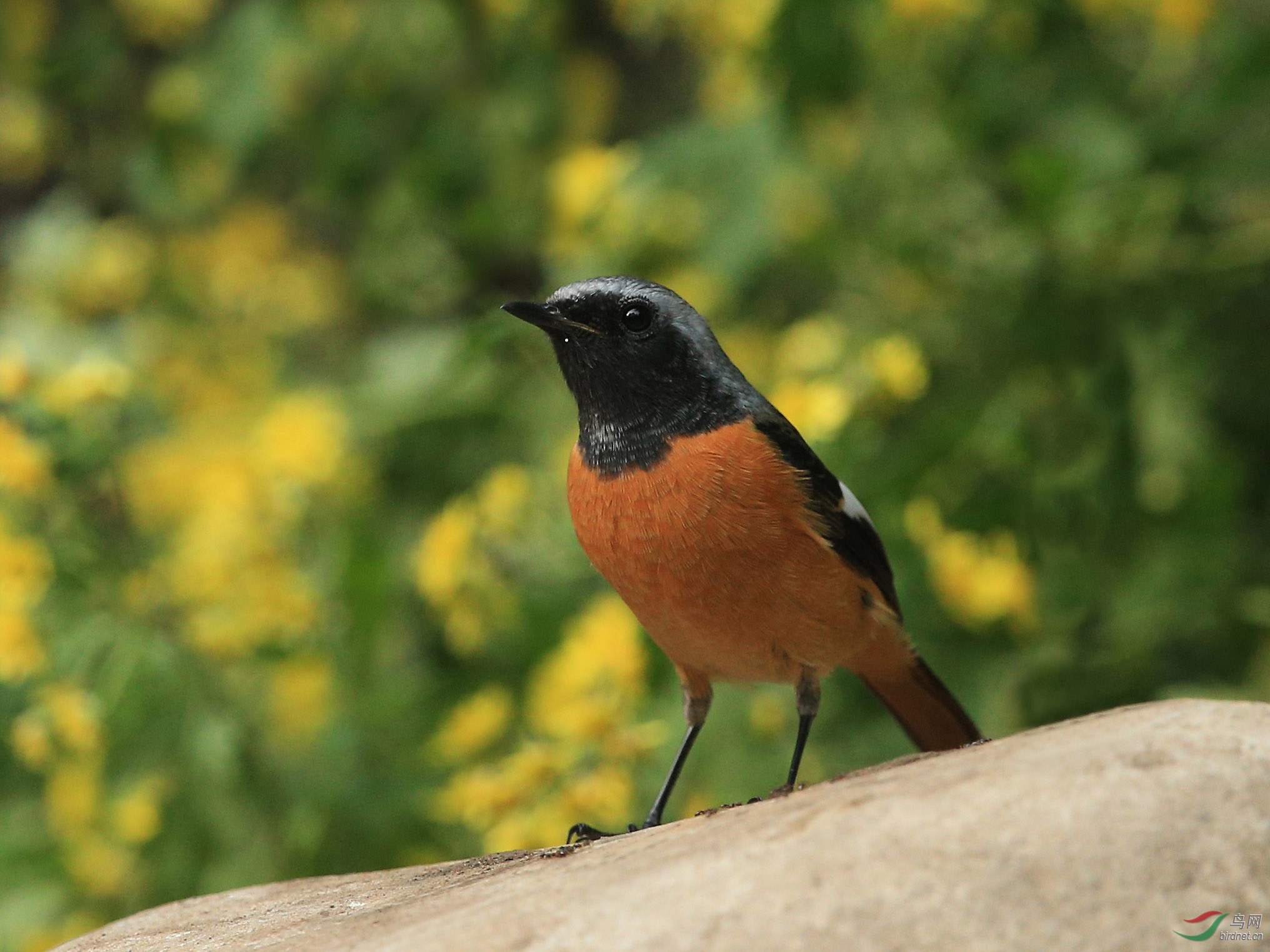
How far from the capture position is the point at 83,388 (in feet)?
12.1

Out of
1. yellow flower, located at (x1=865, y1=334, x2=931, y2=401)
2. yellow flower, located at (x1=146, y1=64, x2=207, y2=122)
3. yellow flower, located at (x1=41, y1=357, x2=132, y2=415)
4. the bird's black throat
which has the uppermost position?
yellow flower, located at (x1=146, y1=64, x2=207, y2=122)

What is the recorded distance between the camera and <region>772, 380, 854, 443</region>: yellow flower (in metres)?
3.83

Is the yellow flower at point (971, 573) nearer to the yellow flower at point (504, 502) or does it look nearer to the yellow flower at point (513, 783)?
the yellow flower at point (504, 502)

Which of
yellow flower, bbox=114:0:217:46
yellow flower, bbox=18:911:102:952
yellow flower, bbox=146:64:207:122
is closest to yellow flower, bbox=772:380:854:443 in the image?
yellow flower, bbox=18:911:102:952

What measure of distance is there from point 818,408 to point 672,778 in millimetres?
1143

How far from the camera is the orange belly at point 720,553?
2896mm

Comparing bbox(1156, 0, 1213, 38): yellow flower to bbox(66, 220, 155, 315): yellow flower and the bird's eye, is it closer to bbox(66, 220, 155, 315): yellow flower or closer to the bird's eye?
the bird's eye

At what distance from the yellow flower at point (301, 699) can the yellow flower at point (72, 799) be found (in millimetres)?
583

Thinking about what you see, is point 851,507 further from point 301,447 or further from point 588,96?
point 588,96

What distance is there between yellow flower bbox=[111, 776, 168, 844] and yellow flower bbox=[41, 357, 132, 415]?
1.08 metres

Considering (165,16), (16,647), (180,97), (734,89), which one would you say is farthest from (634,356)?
(165,16)

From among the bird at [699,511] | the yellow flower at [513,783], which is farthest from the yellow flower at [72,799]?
the bird at [699,511]

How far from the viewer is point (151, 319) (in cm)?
665

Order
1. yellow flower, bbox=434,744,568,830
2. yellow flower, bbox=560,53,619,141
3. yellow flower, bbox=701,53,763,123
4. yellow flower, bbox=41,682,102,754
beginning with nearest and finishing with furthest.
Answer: yellow flower, bbox=434,744,568,830, yellow flower, bbox=41,682,102,754, yellow flower, bbox=701,53,763,123, yellow flower, bbox=560,53,619,141
